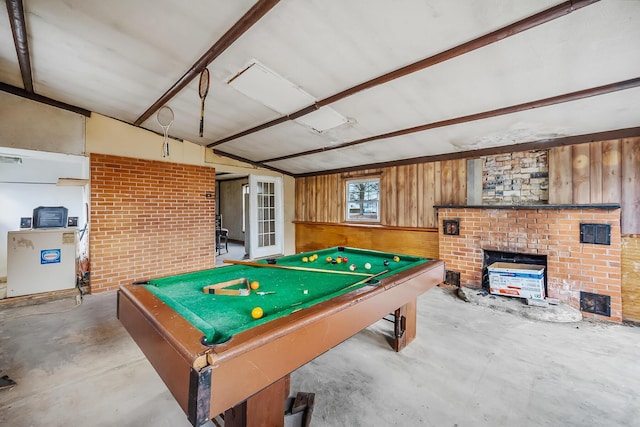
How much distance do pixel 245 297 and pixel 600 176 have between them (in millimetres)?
4009

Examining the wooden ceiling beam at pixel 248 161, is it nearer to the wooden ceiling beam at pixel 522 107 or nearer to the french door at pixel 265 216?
the french door at pixel 265 216

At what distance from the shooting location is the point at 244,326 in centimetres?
105

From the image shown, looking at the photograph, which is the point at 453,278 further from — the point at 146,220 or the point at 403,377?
the point at 146,220

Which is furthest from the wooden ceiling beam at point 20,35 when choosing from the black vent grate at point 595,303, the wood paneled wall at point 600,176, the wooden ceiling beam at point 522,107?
the black vent grate at point 595,303

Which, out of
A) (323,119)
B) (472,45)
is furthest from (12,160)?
(472,45)

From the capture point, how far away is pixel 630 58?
72.9 inches

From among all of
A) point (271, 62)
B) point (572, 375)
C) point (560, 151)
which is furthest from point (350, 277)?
point (560, 151)

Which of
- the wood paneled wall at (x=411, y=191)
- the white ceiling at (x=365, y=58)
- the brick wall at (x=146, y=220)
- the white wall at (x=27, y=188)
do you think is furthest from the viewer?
the white wall at (x=27, y=188)

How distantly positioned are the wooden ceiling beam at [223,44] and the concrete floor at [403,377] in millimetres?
2623

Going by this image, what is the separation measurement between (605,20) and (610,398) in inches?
94.6

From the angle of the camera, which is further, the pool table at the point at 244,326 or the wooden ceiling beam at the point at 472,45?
the wooden ceiling beam at the point at 472,45

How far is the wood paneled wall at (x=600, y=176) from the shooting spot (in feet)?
9.16

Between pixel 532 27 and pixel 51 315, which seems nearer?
pixel 532 27

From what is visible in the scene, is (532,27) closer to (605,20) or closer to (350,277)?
(605,20)
